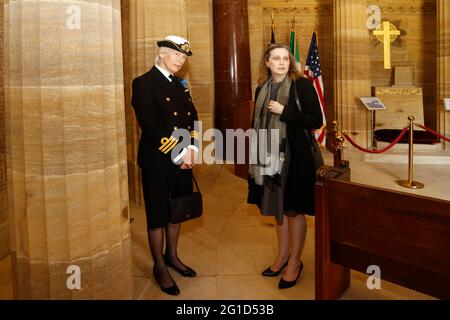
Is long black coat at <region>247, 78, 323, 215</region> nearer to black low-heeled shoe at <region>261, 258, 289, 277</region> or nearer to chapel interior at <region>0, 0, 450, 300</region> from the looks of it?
chapel interior at <region>0, 0, 450, 300</region>

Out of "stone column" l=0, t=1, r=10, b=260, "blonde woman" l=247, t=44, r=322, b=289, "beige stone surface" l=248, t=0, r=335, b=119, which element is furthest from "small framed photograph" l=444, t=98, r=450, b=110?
"stone column" l=0, t=1, r=10, b=260

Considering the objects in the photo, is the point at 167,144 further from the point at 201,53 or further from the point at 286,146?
the point at 201,53

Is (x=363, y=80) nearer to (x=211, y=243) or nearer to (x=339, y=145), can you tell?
(x=339, y=145)

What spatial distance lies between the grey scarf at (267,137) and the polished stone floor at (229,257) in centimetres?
92

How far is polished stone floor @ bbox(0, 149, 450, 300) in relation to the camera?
3287mm

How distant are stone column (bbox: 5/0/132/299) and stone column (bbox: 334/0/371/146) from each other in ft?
24.6

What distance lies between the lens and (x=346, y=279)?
10.9 feet

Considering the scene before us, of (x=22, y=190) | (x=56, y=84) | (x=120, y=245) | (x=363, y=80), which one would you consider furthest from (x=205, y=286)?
(x=363, y=80)

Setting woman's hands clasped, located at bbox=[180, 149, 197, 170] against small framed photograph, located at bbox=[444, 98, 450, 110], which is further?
small framed photograph, located at bbox=[444, 98, 450, 110]

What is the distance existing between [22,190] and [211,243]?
2.42 meters

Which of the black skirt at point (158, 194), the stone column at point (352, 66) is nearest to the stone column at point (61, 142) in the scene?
the black skirt at point (158, 194)

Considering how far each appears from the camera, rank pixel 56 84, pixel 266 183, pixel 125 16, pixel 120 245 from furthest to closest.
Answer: pixel 125 16
pixel 266 183
pixel 120 245
pixel 56 84

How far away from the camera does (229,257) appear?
159 inches

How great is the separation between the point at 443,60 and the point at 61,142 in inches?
390
